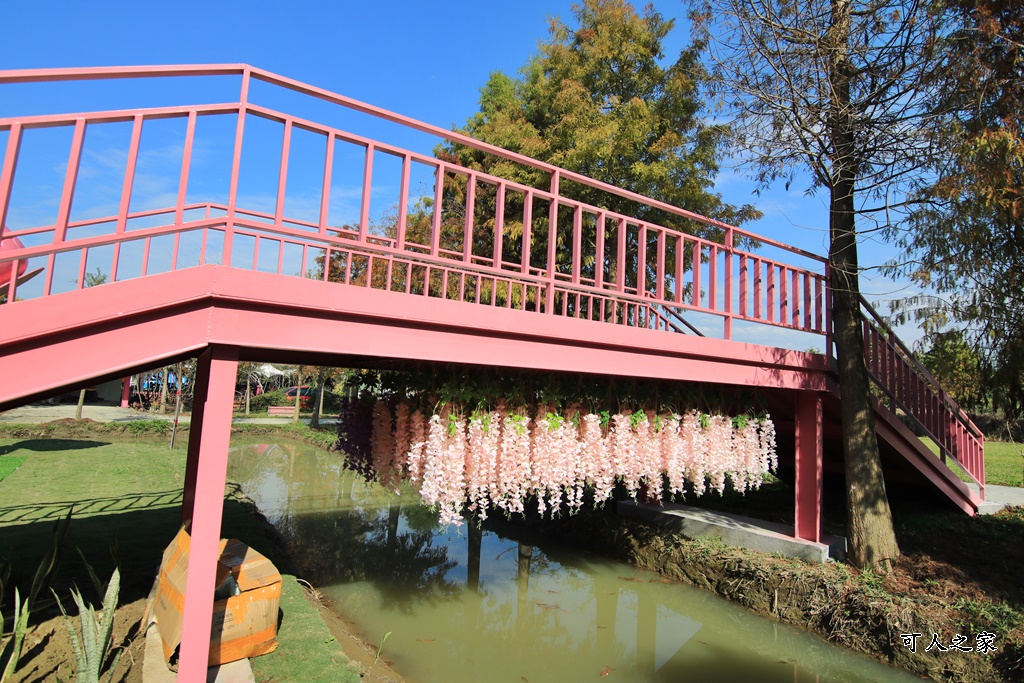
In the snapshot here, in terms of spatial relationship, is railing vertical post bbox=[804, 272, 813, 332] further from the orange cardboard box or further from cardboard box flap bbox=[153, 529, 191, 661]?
cardboard box flap bbox=[153, 529, 191, 661]

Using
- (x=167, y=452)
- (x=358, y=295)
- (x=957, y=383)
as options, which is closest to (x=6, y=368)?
(x=358, y=295)

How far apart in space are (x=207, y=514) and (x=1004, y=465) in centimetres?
1751

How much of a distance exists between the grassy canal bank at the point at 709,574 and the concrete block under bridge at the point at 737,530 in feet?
0.75

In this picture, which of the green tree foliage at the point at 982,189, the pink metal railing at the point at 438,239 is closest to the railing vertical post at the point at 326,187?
the pink metal railing at the point at 438,239

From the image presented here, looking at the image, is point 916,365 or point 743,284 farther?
point 916,365

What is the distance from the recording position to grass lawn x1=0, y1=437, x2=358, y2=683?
4.31 meters

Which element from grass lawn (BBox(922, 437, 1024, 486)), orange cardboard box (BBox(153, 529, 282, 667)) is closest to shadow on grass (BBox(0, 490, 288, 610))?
orange cardboard box (BBox(153, 529, 282, 667))

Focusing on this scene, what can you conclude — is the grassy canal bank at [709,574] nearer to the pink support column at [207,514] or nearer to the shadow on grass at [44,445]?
the pink support column at [207,514]

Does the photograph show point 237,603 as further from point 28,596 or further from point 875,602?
point 875,602

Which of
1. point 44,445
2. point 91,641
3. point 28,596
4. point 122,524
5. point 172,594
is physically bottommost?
point 122,524

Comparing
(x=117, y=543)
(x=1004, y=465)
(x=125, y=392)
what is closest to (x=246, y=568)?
(x=117, y=543)

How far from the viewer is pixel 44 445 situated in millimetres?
14195

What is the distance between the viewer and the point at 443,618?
6.05m

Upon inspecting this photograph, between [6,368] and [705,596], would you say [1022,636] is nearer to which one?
[705,596]
